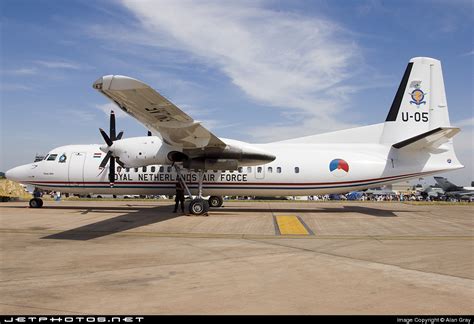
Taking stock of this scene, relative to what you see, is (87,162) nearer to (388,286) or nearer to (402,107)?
(402,107)

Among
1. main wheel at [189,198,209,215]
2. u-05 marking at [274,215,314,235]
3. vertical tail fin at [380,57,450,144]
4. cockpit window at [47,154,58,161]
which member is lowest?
u-05 marking at [274,215,314,235]

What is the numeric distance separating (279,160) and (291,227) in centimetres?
660

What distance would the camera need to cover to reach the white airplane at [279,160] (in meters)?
17.7

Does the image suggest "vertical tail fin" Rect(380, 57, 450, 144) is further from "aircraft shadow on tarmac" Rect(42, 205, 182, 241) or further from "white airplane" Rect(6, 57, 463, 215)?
"aircraft shadow on tarmac" Rect(42, 205, 182, 241)

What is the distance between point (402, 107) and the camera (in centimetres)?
1977

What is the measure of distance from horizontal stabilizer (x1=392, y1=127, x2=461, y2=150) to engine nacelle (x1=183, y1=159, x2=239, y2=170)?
832 cm

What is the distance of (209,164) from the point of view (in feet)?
59.5

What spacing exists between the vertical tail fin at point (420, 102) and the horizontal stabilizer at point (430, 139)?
42.3 inches

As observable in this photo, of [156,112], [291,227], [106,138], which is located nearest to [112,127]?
[106,138]

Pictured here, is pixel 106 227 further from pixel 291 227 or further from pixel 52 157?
pixel 52 157

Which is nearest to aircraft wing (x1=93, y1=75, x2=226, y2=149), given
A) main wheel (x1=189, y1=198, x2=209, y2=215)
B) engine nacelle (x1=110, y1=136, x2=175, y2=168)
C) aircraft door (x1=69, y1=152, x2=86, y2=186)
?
engine nacelle (x1=110, y1=136, x2=175, y2=168)

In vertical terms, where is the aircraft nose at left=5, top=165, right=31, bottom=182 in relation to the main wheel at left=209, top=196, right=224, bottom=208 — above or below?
above

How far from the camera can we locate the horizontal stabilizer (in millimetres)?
16406

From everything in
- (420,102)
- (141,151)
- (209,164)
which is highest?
(420,102)
